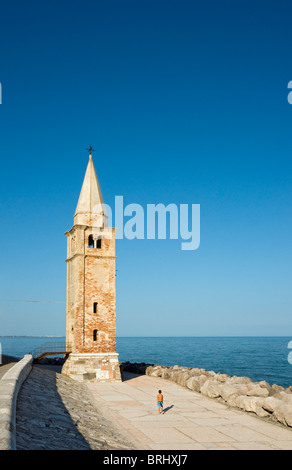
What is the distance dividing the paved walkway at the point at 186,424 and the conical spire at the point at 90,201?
1137 cm

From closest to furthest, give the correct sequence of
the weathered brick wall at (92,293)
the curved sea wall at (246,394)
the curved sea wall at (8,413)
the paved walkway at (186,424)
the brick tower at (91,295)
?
1. the curved sea wall at (8,413)
2. the paved walkway at (186,424)
3. the curved sea wall at (246,394)
4. the brick tower at (91,295)
5. the weathered brick wall at (92,293)

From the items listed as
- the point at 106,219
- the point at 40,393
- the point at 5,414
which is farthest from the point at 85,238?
the point at 5,414

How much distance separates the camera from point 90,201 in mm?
30906

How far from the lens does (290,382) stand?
47.5m

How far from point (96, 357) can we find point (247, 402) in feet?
40.3

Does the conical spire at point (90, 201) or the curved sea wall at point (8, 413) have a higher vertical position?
the conical spire at point (90, 201)

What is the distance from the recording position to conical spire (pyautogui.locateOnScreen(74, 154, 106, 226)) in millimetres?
30516

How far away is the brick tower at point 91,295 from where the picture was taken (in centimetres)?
2818

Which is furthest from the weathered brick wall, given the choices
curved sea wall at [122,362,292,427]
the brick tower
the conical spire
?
curved sea wall at [122,362,292,427]

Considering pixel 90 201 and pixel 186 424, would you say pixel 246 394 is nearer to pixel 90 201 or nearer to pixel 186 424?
pixel 186 424

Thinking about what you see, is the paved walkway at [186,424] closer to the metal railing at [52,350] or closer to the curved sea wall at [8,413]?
the curved sea wall at [8,413]

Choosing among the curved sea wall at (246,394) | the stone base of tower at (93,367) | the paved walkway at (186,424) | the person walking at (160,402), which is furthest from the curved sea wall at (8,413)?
the stone base of tower at (93,367)

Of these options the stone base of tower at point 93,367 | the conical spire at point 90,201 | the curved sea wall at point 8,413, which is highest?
the conical spire at point 90,201
